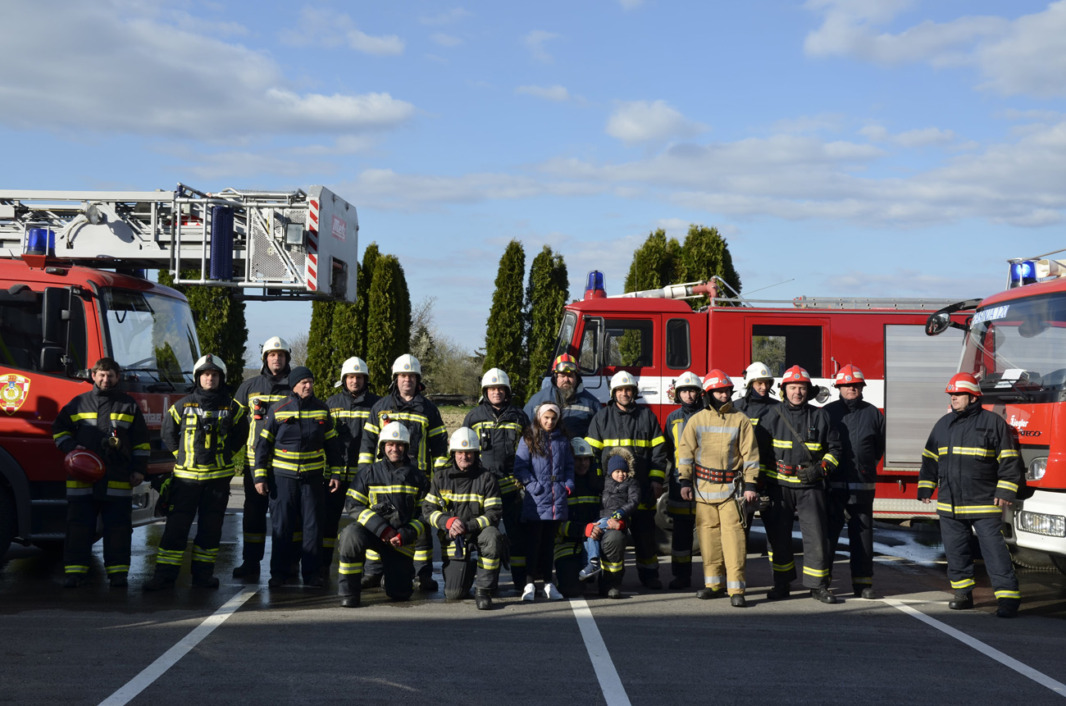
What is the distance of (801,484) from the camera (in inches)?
316

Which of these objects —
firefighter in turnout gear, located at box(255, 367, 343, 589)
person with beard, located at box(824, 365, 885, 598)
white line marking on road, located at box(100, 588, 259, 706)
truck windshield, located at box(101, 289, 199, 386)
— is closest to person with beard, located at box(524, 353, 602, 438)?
firefighter in turnout gear, located at box(255, 367, 343, 589)

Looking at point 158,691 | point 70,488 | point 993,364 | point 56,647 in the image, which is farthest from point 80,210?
point 993,364

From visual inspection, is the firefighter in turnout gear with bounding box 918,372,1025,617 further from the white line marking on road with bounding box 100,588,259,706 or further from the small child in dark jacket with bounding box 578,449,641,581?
the white line marking on road with bounding box 100,588,259,706

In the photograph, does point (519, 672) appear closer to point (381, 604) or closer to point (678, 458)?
point (381, 604)

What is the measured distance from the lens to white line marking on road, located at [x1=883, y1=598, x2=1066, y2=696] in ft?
18.6

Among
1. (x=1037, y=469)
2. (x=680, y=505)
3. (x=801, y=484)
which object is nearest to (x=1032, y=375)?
(x=1037, y=469)

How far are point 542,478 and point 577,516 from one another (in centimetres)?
48

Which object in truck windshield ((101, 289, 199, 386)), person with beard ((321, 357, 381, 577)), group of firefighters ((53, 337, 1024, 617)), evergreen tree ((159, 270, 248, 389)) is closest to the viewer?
→ group of firefighters ((53, 337, 1024, 617))

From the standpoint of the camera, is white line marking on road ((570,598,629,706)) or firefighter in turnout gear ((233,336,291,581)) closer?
white line marking on road ((570,598,629,706))

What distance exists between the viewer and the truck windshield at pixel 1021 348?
8.11 m

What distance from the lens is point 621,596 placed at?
807cm

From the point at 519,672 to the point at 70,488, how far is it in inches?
168

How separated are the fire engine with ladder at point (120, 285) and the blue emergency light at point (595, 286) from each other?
2687mm

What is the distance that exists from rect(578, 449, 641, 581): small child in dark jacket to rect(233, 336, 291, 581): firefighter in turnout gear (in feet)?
8.81
